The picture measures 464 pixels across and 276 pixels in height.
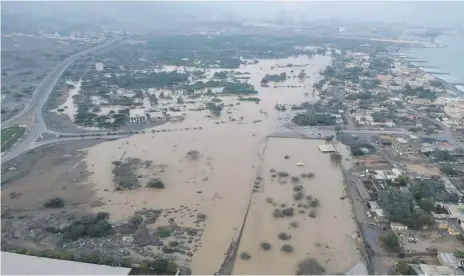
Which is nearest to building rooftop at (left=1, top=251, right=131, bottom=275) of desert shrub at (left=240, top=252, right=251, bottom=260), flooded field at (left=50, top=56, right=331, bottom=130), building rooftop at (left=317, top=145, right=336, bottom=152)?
desert shrub at (left=240, top=252, right=251, bottom=260)

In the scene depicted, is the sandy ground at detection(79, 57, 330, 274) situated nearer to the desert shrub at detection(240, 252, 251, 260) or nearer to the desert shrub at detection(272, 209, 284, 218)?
the desert shrub at detection(240, 252, 251, 260)

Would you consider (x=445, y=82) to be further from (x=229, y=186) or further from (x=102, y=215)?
(x=102, y=215)

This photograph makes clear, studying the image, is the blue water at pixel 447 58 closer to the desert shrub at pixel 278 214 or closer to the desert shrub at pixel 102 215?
the desert shrub at pixel 278 214

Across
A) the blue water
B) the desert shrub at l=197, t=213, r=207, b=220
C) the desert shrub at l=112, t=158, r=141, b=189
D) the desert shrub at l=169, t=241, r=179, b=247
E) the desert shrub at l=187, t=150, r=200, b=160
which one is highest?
the desert shrub at l=112, t=158, r=141, b=189

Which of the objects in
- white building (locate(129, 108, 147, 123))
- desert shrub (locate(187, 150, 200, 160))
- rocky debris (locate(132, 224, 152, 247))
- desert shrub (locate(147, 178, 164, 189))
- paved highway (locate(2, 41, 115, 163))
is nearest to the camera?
rocky debris (locate(132, 224, 152, 247))

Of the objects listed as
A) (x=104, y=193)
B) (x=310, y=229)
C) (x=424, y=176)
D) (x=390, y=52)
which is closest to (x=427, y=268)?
(x=310, y=229)

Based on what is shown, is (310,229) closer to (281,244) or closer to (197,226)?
(281,244)
